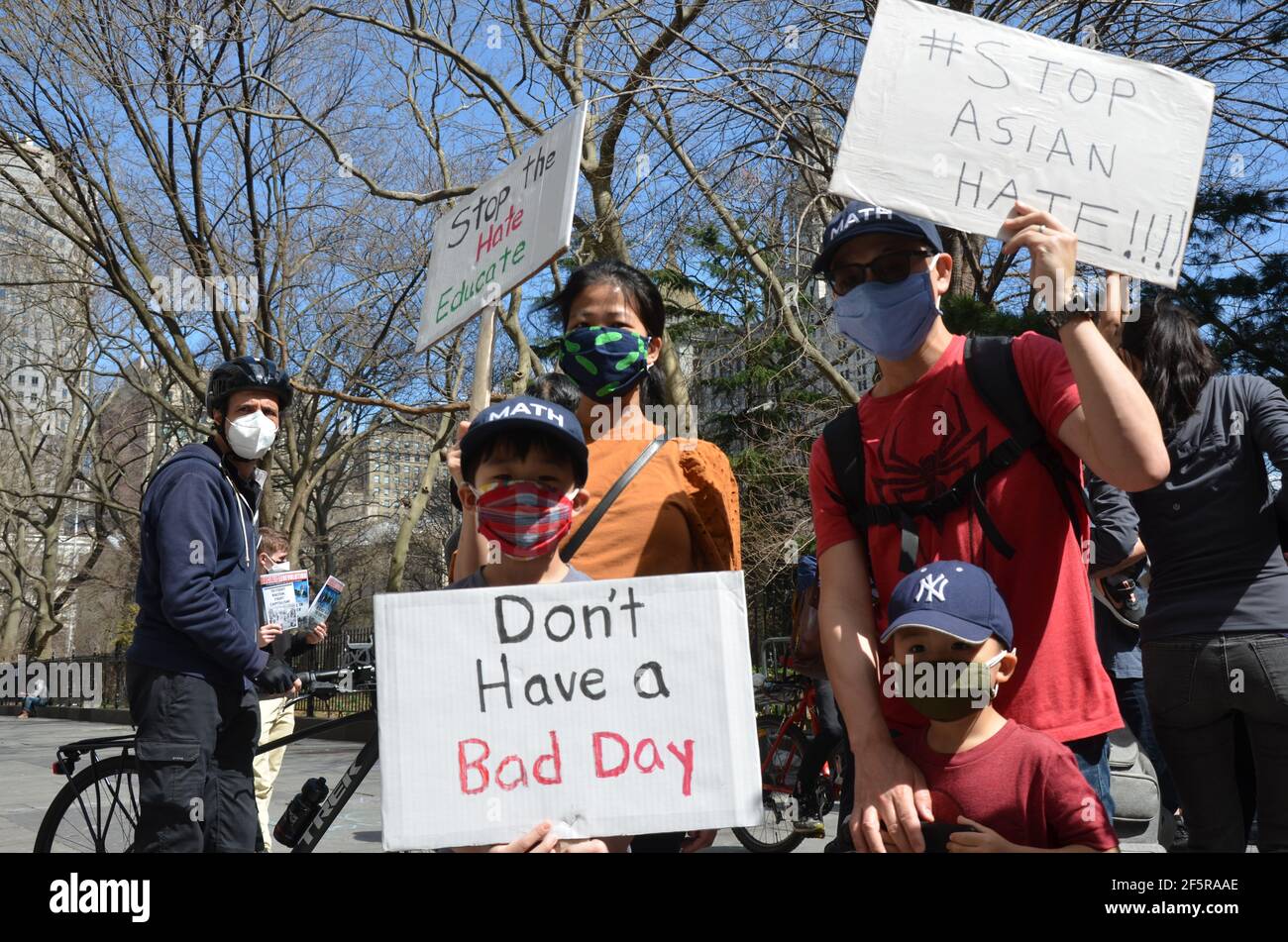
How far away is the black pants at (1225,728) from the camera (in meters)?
2.97

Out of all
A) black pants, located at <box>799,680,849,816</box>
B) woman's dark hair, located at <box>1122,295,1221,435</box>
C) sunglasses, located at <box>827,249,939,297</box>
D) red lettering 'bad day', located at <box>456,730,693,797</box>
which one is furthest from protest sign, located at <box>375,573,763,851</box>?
black pants, located at <box>799,680,849,816</box>

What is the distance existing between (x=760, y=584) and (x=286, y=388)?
803 cm

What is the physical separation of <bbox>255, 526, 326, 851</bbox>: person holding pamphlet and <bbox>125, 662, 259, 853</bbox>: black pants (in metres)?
0.53

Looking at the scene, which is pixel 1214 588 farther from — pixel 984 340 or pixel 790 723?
pixel 790 723

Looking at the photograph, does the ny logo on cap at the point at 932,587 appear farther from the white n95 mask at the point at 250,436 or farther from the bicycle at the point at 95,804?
the bicycle at the point at 95,804

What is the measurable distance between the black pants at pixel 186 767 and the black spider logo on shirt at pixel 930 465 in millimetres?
2325

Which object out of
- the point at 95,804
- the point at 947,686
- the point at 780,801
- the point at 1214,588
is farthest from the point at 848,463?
the point at 780,801

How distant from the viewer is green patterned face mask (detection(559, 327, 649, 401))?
3066mm

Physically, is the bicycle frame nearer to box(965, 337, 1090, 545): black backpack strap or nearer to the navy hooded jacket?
the navy hooded jacket

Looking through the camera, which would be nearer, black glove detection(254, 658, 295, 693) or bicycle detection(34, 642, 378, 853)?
black glove detection(254, 658, 295, 693)

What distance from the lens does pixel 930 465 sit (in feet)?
7.57

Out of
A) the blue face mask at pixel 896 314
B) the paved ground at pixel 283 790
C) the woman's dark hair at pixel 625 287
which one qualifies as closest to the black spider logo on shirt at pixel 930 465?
the blue face mask at pixel 896 314

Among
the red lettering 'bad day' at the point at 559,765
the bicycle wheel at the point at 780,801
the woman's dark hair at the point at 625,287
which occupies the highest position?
the woman's dark hair at the point at 625,287
